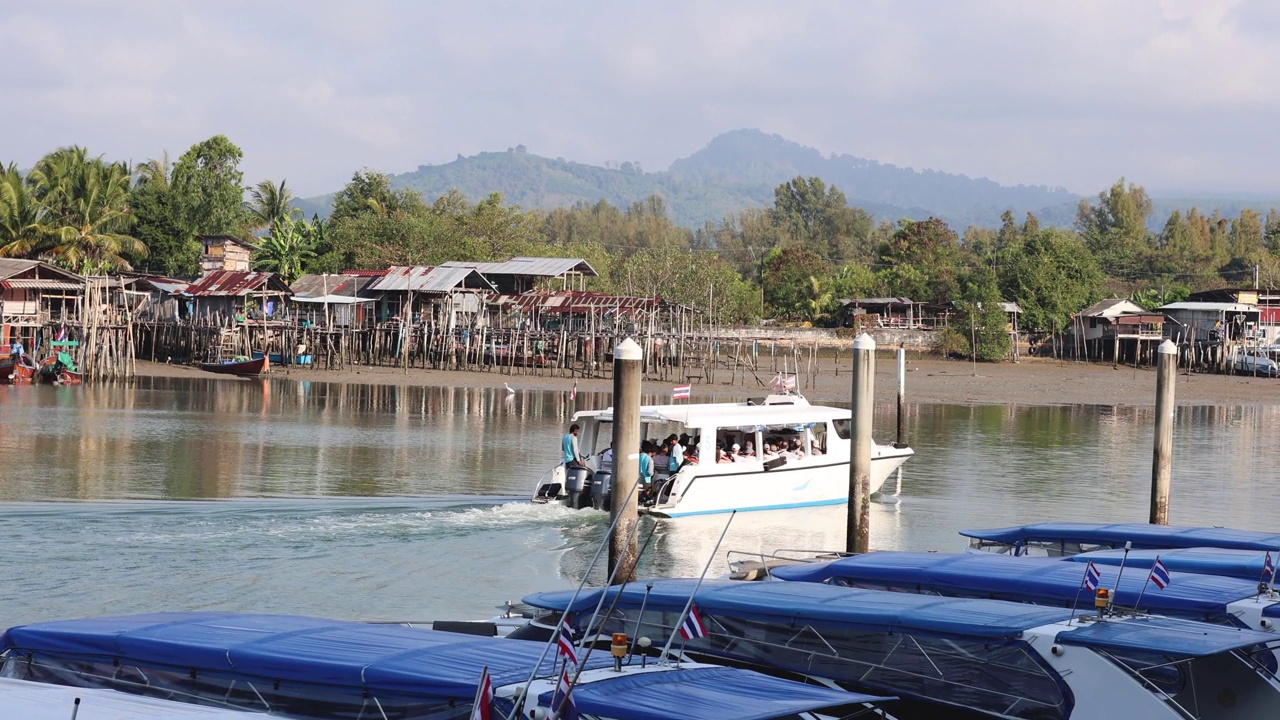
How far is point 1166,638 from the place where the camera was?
9.45 m

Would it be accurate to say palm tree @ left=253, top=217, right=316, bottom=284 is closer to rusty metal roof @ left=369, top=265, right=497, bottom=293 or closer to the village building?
rusty metal roof @ left=369, top=265, right=497, bottom=293

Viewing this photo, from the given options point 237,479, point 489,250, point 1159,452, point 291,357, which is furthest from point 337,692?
point 489,250

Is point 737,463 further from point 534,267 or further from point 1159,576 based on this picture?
point 534,267

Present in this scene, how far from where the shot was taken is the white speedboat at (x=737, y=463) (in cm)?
2177

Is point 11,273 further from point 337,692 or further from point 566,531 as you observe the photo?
point 337,692

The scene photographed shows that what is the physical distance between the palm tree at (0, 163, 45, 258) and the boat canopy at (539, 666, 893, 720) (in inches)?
2266

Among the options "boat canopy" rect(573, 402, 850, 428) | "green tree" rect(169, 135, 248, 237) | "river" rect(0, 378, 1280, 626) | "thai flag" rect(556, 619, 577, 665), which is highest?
"green tree" rect(169, 135, 248, 237)

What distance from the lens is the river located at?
17016mm

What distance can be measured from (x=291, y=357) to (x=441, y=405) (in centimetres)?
1848

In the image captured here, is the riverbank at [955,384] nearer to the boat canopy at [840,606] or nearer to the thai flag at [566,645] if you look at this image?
the boat canopy at [840,606]

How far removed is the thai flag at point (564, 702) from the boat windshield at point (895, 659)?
2.94m

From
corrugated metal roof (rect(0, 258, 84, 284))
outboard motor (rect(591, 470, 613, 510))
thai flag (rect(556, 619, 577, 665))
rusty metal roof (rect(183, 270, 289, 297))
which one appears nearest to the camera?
thai flag (rect(556, 619, 577, 665))

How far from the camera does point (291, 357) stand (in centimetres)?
6131

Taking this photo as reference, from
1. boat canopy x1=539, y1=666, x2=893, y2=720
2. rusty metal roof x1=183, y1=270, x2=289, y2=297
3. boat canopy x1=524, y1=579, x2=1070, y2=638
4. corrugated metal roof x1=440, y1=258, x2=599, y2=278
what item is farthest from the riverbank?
boat canopy x1=539, y1=666, x2=893, y2=720
